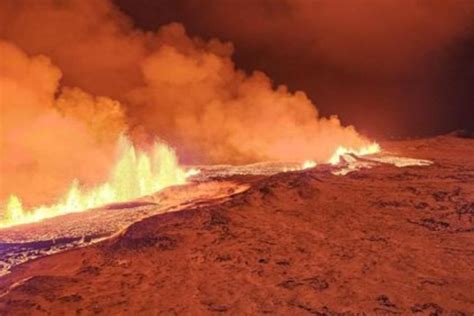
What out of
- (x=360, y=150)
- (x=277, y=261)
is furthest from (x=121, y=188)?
(x=360, y=150)

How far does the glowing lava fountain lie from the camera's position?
36697 millimetres

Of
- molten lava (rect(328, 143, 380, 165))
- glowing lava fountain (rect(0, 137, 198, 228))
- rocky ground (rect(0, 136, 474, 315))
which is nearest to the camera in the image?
rocky ground (rect(0, 136, 474, 315))

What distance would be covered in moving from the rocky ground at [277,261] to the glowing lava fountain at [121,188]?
11.2 metres

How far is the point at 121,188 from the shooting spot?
4541cm

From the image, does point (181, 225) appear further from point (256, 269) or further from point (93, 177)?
point (93, 177)

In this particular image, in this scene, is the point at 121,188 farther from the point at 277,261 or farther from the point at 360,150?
the point at 360,150

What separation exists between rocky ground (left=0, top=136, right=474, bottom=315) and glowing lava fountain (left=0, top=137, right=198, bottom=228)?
36.6 ft

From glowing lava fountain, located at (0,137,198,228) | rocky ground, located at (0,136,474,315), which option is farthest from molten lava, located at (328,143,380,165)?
rocky ground, located at (0,136,474,315)

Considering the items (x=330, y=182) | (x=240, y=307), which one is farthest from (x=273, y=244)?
(x=330, y=182)

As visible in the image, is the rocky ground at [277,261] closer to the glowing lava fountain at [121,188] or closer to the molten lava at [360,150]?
the glowing lava fountain at [121,188]

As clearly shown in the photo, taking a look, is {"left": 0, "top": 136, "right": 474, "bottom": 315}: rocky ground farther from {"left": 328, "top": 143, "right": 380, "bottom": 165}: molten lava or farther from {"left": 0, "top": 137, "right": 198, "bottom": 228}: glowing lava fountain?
{"left": 328, "top": 143, "right": 380, "bottom": 165}: molten lava

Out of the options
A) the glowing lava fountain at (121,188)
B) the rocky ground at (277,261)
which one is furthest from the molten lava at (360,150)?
the rocky ground at (277,261)

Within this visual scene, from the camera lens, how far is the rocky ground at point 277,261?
17406 millimetres

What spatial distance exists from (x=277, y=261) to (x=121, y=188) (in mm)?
26308
